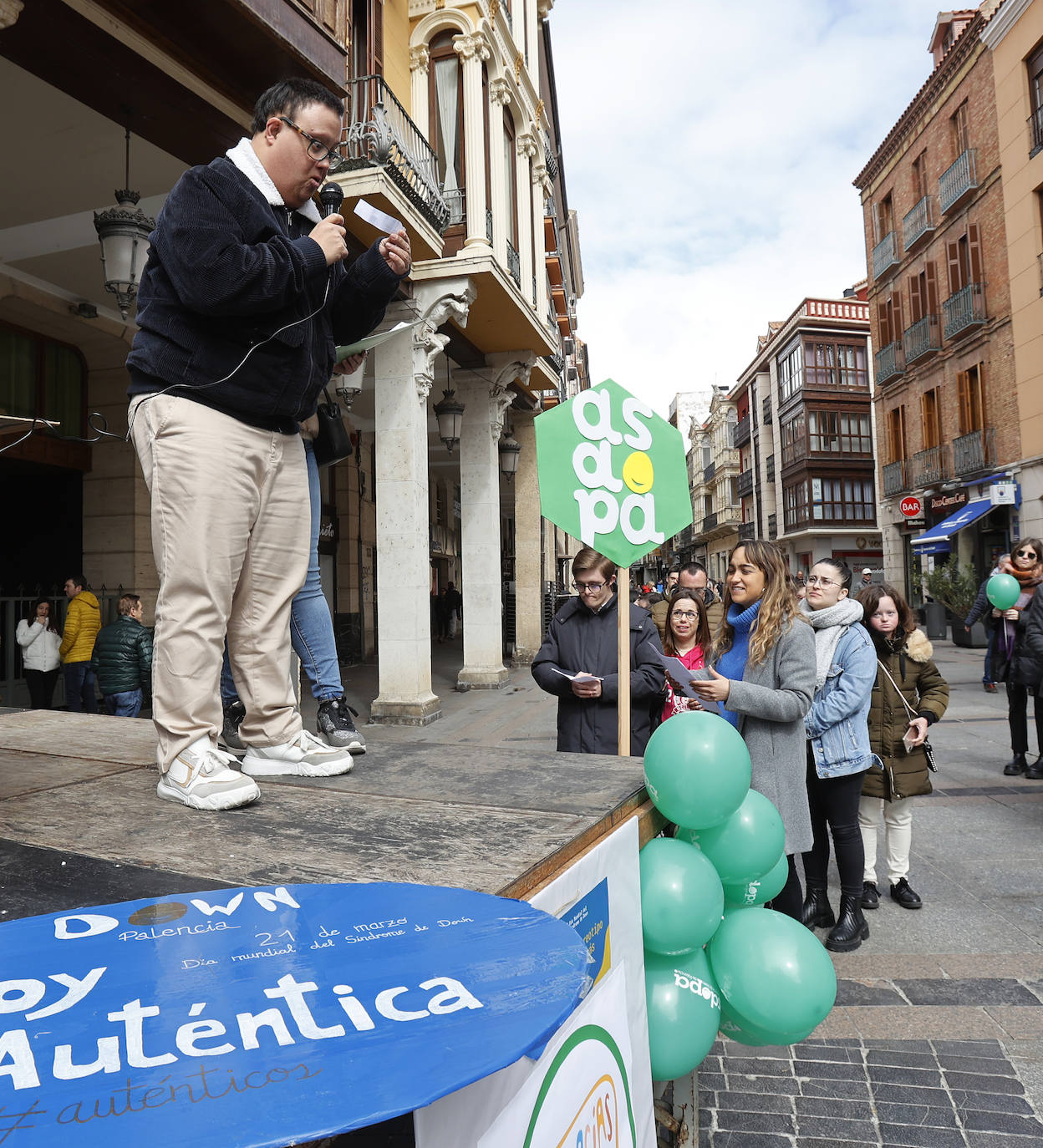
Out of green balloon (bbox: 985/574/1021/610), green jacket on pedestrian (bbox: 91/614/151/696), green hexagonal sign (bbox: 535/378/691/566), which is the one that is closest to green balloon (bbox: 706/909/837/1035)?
green hexagonal sign (bbox: 535/378/691/566)

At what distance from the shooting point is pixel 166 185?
25.7ft

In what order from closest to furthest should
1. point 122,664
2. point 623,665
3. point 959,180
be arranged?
point 623,665 → point 122,664 → point 959,180

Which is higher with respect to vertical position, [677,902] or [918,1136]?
[677,902]

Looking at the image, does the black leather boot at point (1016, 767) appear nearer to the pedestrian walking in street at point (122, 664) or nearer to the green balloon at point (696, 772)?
the green balloon at point (696, 772)

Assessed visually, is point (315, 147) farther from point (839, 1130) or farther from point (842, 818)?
point (842, 818)

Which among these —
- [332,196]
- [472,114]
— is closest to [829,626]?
[332,196]

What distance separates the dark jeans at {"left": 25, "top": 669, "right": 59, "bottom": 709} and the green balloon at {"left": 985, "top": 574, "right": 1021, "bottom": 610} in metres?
9.71

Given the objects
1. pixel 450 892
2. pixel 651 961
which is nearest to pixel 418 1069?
pixel 450 892

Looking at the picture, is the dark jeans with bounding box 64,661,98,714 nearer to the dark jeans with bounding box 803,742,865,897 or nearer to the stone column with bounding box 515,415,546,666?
the dark jeans with bounding box 803,742,865,897

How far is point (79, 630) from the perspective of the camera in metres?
8.68

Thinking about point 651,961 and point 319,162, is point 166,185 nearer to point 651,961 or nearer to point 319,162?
point 319,162

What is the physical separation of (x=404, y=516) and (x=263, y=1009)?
9.05m

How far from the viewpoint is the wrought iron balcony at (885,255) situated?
84.2 ft

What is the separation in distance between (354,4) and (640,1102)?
11753 millimetres
